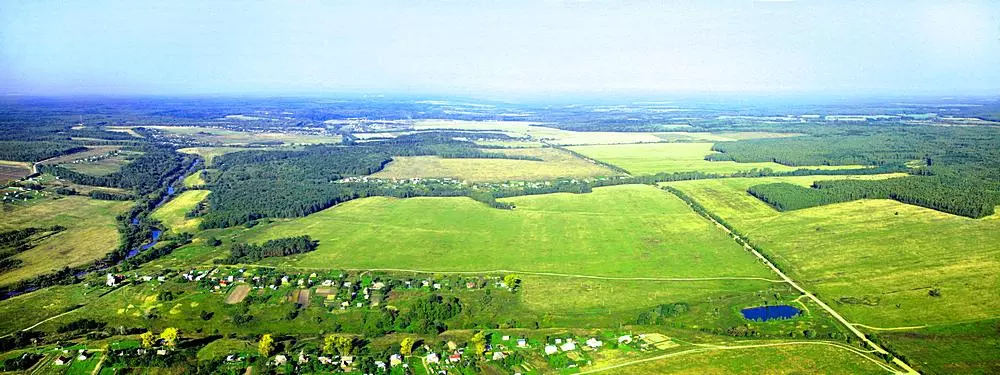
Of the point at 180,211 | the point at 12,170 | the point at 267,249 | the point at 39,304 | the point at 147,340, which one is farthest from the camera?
the point at 12,170

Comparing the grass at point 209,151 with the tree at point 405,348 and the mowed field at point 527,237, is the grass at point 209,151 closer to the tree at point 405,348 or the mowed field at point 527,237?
the mowed field at point 527,237

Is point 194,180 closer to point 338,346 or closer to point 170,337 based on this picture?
point 170,337

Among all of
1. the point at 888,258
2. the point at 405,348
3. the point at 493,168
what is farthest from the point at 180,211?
the point at 888,258

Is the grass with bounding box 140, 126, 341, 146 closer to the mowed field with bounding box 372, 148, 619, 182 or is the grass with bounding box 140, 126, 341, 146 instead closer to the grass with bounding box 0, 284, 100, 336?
the mowed field with bounding box 372, 148, 619, 182

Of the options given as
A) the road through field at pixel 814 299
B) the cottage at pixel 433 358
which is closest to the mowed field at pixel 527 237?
the road through field at pixel 814 299

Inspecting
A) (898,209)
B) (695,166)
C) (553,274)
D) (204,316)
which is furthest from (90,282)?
(695,166)

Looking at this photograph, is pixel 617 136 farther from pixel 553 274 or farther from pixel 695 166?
pixel 553 274
